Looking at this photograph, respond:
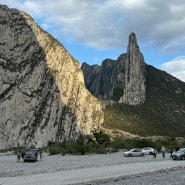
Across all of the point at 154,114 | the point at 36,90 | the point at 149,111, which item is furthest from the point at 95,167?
the point at 149,111

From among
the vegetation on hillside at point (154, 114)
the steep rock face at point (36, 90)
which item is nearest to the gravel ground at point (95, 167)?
the steep rock face at point (36, 90)

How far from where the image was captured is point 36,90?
127 metres

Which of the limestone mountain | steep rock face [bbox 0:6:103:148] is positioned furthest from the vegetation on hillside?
steep rock face [bbox 0:6:103:148]

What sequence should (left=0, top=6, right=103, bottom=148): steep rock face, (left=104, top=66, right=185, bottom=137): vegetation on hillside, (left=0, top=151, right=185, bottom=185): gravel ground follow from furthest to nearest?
(left=104, top=66, right=185, bottom=137): vegetation on hillside < (left=0, top=6, right=103, bottom=148): steep rock face < (left=0, top=151, right=185, bottom=185): gravel ground

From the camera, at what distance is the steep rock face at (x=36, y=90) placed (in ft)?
391

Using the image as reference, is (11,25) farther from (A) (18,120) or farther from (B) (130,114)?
(B) (130,114)

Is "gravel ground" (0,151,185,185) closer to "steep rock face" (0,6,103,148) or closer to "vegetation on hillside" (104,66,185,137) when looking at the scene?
"steep rock face" (0,6,103,148)

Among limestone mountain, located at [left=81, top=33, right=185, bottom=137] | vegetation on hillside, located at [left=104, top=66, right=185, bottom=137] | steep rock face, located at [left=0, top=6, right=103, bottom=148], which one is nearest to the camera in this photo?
steep rock face, located at [left=0, top=6, right=103, bottom=148]

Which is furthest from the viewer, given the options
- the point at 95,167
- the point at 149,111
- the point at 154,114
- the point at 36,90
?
the point at 149,111

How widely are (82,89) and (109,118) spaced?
2015 centimetres

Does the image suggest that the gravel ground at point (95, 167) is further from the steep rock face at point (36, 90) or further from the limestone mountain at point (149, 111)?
the limestone mountain at point (149, 111)

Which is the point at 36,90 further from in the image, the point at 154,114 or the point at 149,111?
the point at 149,111

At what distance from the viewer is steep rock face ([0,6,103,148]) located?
11906cm

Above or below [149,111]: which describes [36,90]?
above
